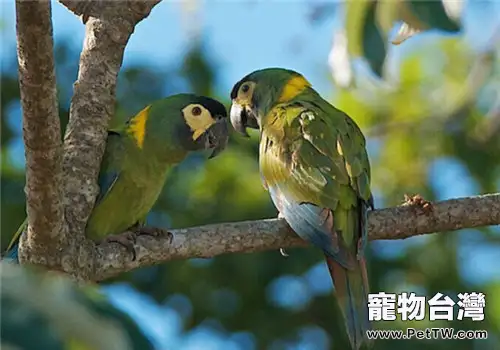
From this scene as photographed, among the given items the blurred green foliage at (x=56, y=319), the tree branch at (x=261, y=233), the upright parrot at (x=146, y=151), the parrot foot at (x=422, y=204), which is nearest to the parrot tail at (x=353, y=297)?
the tree branch at (x=261, y=233)

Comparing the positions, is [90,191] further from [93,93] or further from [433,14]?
[433,14]

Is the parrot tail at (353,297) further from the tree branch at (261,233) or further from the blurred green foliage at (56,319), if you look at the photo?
the blurred green foliage at (56,319)

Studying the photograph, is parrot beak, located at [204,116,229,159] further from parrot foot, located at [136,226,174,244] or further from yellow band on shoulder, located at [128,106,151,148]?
parrot foot, located at [136,226,174,244]

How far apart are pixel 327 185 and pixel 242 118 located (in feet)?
2.86

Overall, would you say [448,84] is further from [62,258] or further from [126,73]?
[62,258]

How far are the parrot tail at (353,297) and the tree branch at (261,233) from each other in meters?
0.16

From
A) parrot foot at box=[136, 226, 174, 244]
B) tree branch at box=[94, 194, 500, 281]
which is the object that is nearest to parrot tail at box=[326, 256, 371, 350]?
tree branch at box=[94, 194, 500, 281]

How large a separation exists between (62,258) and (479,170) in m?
3.58

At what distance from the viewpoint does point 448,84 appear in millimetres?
5152

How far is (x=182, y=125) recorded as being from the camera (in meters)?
2.80

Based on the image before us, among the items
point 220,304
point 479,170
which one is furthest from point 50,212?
point 479,170

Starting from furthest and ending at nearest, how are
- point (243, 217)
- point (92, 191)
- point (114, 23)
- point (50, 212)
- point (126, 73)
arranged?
point (126, 73)
point (243, 217)
point (114, 23)
point (92, 191)
point (50, 212)

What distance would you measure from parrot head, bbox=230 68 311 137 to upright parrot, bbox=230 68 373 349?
0.18 metres

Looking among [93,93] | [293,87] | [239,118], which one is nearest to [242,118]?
[239,118]
